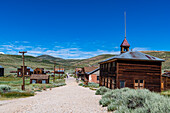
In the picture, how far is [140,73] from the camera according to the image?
22.9 m

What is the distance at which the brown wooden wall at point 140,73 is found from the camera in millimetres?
22625

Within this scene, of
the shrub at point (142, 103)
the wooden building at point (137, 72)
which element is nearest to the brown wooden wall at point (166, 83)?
the wooden building at point (137, 72)

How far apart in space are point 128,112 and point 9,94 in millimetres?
17695

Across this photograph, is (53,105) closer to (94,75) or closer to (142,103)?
(142,103)

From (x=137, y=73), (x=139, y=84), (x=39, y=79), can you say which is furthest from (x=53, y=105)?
(x=39, y=79)

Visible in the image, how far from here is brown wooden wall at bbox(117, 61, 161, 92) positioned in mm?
22625

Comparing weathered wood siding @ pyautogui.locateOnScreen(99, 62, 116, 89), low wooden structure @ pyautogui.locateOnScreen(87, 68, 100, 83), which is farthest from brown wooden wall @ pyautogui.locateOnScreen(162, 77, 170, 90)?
low wooden structure @ pyautogui.locateOnScreen(87, 68, 100, 83)

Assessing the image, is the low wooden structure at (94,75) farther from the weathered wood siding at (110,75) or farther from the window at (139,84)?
the window at (139,84)

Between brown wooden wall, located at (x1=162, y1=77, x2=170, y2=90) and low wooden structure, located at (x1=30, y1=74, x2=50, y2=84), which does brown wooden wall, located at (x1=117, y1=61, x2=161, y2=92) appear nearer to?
brown wooden wall, located at (x1=162, y1=77, x2=170, y2=90)

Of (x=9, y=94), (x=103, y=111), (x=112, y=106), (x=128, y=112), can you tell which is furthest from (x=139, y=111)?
(x=9, y=94)

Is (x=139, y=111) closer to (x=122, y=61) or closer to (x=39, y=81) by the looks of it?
(x=122, y=61)

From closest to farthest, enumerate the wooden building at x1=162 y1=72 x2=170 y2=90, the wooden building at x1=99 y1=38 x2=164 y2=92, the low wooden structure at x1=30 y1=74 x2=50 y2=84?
the wooden building at x1=99 y1=38 x2=164 y2=92 < the wooden building at x1=162 y1=72 x2=170 y2=90 < the low wooden structure at x1=30 y1=74 x2=50 y2=84

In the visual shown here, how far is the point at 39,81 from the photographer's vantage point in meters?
50.1

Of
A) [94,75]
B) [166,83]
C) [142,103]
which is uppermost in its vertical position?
[142,103]
